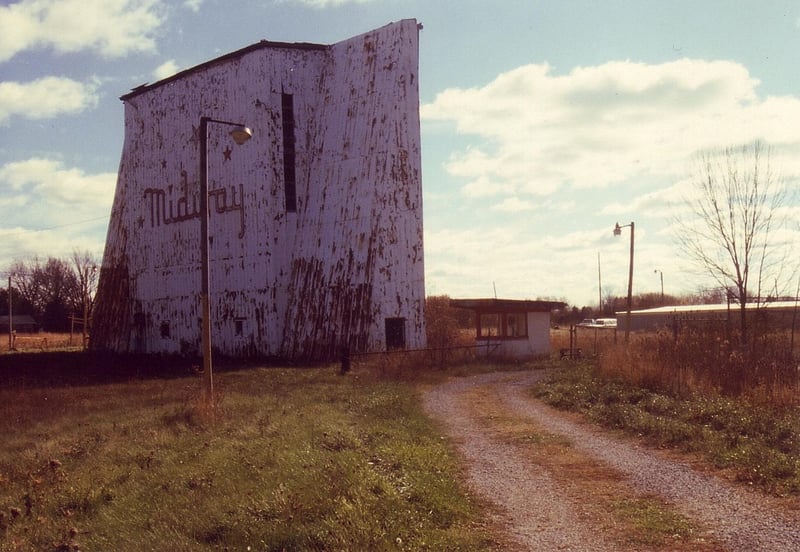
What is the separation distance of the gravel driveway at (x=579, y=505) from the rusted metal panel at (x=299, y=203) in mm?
16825

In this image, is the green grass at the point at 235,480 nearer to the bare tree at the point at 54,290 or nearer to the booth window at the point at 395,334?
the booth window at the point at 395,334

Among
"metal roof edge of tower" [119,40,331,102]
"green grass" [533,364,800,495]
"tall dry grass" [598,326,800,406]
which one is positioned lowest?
"green grass" [533,364,800,495]

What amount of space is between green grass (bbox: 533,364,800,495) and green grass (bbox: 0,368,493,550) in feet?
12.0

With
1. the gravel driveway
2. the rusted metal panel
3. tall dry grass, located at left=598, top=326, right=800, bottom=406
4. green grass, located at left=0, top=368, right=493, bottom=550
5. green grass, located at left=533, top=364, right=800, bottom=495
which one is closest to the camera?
the gravel driveway

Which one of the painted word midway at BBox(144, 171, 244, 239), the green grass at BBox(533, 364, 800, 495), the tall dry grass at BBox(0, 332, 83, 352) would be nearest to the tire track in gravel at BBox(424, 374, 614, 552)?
the green grass at BBox(533, 364, 800, 495)

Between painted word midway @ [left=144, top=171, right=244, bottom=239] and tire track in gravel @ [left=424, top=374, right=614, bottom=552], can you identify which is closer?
tire track in gravel @ [left=424, top=374, right=614, bottom=552]

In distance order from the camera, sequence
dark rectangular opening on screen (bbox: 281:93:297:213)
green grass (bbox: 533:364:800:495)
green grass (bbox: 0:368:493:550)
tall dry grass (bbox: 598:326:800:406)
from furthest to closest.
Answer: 1. dark rectangular opening on screen (bbox: 281:93:297:213)
2. tall dry grass (bbox: 598:326:800:406)
3. green grass (bbox: 533:364:800:495)
4. green grass (bbox: 0:368:493:550)

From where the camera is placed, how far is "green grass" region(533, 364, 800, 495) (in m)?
8.95

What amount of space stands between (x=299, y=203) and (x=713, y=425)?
76.4ft

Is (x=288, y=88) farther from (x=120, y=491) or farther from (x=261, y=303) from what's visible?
(x=120, y=491)

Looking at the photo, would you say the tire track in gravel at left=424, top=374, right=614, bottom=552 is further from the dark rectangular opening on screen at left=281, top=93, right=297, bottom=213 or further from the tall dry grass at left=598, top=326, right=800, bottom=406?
the dark rectangular opening on screen at left=281, top=93, right=297, bottom=213

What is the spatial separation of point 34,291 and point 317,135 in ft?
297

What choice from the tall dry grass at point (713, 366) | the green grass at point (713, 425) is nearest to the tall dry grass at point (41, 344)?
the tall dry grass at point (713, 366)

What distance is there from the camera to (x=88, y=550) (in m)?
7.14
